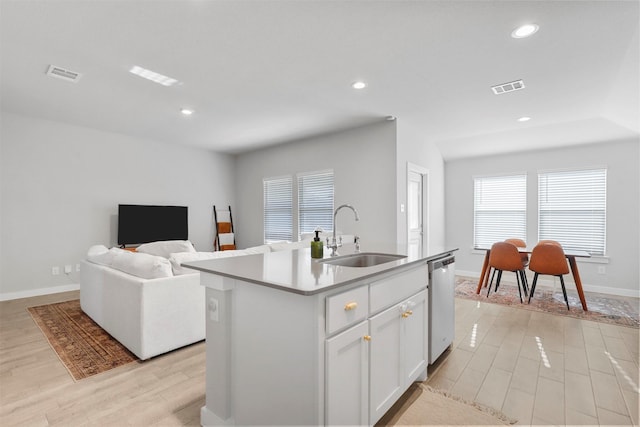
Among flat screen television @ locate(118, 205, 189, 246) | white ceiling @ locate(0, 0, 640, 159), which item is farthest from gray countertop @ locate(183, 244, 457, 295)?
flat screen television @ locate(118, 205, 189, 246)

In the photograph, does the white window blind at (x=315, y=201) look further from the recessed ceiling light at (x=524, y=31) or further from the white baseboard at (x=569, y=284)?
the recessed ceiling light at (x=524, y=31)

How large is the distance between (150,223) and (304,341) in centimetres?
538

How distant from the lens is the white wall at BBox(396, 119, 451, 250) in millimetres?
4758

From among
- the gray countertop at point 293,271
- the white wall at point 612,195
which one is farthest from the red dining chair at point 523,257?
the gray countertop at point 293,271

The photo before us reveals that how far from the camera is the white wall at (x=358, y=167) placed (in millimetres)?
4754

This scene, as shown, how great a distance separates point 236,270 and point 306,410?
754 millimetres

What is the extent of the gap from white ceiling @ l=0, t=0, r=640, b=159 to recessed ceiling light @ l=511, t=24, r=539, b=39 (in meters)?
0.07

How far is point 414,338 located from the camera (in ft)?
6.82

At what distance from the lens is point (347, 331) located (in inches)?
57.9

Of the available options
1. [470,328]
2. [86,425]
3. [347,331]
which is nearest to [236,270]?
[347,331]

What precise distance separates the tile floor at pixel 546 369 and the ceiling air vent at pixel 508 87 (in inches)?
106

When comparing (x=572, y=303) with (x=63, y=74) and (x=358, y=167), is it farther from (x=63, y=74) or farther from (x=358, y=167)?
(x=63, y=74)

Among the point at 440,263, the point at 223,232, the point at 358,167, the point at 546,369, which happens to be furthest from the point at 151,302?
the point at 223,232

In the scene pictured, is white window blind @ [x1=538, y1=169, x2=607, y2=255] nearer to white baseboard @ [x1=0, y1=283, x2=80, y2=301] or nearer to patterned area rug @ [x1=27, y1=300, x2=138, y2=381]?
patterned area rug @ [x1=27, y1=300, x2=138, y2=381]
